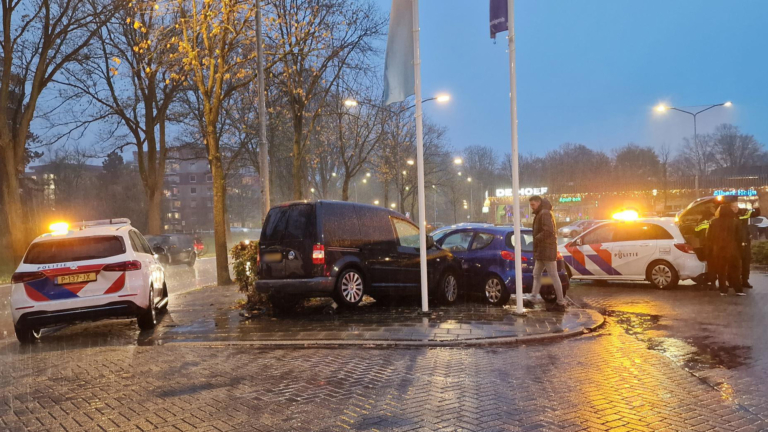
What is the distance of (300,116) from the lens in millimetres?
21906

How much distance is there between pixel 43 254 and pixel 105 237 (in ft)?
2.76

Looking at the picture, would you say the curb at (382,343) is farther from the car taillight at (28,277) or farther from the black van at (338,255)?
the car taillight at (28,277)

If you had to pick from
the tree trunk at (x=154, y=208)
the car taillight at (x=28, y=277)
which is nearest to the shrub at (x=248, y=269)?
the car taillight at (x=28, y=277)

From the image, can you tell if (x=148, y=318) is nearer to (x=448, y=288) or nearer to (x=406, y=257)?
(x=406, y=257)

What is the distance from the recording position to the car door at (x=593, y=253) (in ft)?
49.9

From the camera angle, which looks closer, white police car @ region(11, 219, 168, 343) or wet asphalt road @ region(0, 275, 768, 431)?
wet asphalt road @ region(0, 275, 768, 431)

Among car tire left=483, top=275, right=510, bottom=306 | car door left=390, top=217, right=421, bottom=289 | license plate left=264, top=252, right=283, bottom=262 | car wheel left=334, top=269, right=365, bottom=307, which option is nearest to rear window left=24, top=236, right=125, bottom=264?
license plate left=264, top=252, right=283, bottom=262

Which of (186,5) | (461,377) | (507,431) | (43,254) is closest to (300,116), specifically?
(186,5)

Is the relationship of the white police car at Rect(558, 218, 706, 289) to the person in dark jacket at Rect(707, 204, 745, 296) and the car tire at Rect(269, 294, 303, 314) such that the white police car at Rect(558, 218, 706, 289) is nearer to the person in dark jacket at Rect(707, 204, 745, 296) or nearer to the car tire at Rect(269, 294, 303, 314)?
the person in dark jacket at Rect(707, 204, 745, 296)

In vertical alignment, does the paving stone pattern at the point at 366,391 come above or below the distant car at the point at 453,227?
below

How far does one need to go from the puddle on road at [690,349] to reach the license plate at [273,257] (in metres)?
5.37

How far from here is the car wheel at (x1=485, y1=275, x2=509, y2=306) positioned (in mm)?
11891

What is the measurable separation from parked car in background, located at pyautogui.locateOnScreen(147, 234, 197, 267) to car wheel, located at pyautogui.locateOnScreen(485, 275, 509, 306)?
19.2m

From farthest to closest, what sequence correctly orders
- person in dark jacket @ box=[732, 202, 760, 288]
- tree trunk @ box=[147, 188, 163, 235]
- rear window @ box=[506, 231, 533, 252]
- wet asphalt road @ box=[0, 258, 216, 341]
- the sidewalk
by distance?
tree trunk @ box=[147, 188, 163, 235] < person in dark jacket @ box=[732, 202, 760, 288] < rear window @ box=[506, 231, 533, 252] < wet asphalt road @ box=[0, 258, 216, 341] < the sidewalk
